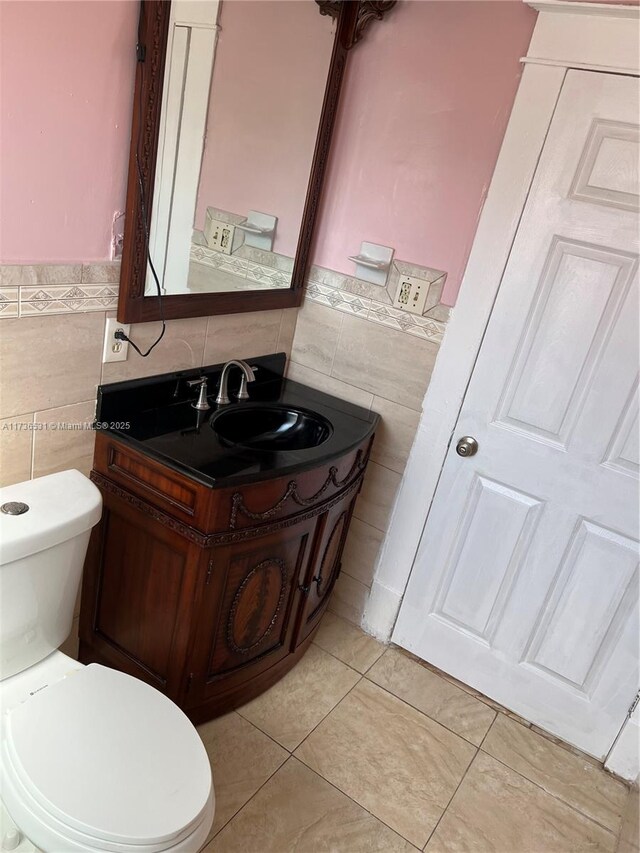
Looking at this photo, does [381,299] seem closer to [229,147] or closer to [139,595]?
[229,147]

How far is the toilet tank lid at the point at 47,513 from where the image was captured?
124cm

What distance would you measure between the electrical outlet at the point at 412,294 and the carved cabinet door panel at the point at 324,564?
619mm

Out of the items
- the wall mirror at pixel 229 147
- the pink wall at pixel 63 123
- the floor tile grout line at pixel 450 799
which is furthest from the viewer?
the floor tile grout line at pixel 450 799

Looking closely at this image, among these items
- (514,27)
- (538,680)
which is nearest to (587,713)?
(538,680)

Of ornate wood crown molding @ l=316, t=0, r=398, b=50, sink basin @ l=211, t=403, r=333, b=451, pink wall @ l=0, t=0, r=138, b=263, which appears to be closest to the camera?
pink wall @ l=0, t=0, r=138, b=263

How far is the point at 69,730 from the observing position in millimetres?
1204

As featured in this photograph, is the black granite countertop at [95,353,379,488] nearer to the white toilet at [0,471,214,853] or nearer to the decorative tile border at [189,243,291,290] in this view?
the white toilet at [0,471,214,853]

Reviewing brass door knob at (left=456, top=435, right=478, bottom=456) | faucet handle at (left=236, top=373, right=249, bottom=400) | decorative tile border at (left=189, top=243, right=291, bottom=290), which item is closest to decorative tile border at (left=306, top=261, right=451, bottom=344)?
decorative tile border at (left=189, top=243, right=291, bottom=290)

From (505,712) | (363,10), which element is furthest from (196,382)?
(505,712)

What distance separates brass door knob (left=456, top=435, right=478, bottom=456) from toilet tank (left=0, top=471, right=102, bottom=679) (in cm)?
108

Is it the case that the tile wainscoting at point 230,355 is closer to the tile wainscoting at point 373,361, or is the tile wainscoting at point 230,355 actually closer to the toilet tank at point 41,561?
the tile wainscoting at point 373,361

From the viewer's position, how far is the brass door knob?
191 centimetres

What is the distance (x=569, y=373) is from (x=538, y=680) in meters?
1.02

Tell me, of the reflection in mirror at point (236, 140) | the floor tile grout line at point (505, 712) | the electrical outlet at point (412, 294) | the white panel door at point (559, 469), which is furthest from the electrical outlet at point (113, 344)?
the floor tile grout line at point (505, 712)
